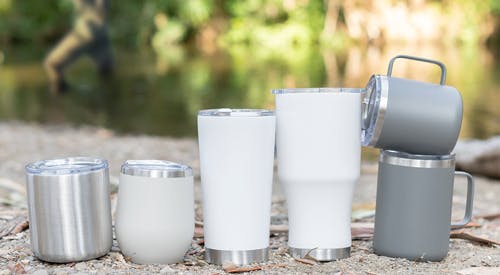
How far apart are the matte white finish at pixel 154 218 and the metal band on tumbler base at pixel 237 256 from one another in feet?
0.37

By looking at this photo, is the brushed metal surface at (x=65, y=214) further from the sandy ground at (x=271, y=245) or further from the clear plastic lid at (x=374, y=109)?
the clear plastic lid at (x=374, y=109)

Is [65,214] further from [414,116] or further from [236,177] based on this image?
[414,116]

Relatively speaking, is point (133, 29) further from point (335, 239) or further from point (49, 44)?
point (335, 239)

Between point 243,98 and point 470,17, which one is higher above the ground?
point 470,17

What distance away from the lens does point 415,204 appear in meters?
2.53

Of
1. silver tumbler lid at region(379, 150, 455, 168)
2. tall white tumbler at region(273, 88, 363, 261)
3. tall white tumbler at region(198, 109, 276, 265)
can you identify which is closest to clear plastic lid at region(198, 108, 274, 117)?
tall white tumbler at region(198, 109, 276, 265)

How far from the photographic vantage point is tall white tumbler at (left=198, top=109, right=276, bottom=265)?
2.36 meters

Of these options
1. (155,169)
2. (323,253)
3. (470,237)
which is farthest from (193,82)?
(155,169)

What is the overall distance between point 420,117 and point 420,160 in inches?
6.2

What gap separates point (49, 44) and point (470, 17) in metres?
13.4

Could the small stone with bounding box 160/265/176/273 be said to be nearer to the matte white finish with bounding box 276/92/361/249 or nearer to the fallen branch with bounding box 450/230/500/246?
the matte white finish with bounding box 276/92/361/249

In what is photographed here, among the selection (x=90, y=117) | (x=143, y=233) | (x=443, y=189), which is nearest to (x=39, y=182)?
(x=143, y=233)

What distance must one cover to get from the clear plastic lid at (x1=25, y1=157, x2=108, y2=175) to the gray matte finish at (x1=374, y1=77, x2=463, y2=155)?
38.0 inches

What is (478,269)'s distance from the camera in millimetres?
2443
